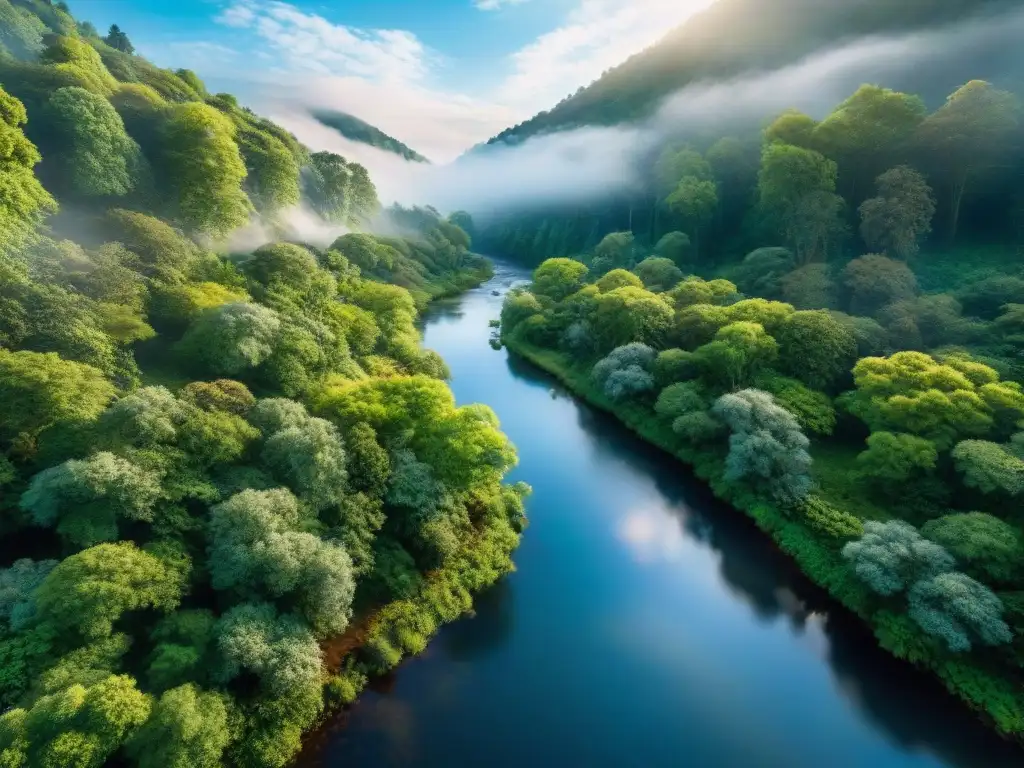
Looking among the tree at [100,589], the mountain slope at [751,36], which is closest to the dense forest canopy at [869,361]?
the tree at [100,589]

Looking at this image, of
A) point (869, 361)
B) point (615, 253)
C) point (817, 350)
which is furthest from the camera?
point (615, 253)

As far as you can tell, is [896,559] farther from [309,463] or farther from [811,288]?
[811,288]

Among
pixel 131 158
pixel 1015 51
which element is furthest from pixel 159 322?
pixel 1015 51

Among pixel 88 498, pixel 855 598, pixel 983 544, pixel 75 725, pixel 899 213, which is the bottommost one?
pixel 855 598

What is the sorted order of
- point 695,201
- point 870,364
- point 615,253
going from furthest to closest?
1. point 615,253
2. point 695,201
3. point 870,364

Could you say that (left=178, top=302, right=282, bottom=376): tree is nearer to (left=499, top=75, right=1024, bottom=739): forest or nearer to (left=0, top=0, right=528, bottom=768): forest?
(left=0, top=0, right=528, bottom=768): forest

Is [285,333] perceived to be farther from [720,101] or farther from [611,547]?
[720,101]

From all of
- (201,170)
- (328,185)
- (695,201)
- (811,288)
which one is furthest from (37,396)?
(695,201)
